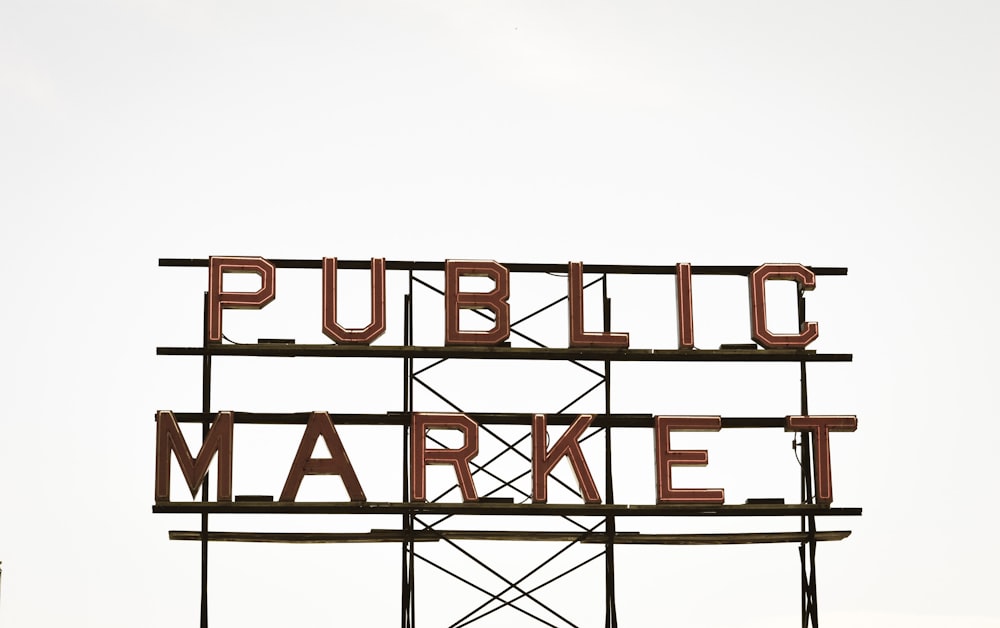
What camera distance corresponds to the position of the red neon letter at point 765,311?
3434 centimetres

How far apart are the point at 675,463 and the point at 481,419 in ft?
11.9

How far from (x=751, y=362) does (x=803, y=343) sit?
104 cm

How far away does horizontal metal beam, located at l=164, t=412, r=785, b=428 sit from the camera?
33.1 meters

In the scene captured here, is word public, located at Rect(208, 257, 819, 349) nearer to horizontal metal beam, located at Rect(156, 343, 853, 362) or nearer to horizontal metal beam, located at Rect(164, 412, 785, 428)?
horizontal metal beam, located at Rect(156, 343, 853, 362)

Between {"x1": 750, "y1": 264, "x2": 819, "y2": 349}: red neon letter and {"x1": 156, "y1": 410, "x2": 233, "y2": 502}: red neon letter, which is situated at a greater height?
{"x1": 750, "y1": 264, "x2": 819, "y2": 349}: red neon letter

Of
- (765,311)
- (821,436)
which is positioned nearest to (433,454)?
(765,311)

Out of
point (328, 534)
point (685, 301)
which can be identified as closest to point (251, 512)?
point (328, 534)

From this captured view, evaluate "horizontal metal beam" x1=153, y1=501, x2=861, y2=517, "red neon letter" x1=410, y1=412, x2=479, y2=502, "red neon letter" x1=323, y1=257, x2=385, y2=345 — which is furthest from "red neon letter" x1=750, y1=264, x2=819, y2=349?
"red neon letter" x1=323, y1=257, x2=385, y2=345

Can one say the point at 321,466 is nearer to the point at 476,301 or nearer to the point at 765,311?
the point at 476,301

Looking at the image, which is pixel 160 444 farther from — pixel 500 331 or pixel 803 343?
pixel 803 343

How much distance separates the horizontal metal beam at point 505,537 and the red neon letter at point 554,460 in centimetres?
72

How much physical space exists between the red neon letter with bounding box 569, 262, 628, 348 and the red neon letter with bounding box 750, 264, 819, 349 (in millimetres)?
2521

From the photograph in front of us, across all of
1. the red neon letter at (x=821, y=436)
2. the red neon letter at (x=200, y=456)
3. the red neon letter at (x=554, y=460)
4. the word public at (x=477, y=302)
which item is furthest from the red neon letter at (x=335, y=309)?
the red neon letter at (x=821, y=436)

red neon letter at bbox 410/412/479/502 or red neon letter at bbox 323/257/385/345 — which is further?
red neon letter at bbox 323/257/385/345
